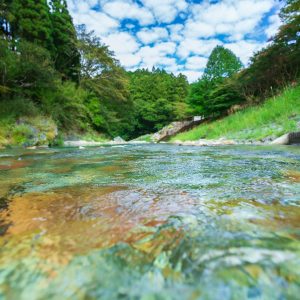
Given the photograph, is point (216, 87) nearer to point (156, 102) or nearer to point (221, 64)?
point (221, 64)

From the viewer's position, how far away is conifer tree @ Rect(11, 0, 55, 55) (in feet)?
48.9

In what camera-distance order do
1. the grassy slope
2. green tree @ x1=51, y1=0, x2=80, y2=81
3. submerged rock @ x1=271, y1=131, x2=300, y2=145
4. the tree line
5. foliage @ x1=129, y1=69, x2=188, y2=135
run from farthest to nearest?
foliage @ x1=129, y1=69, x2=188, y2=135, green tree @ x1=51, y1=0, x2=80, y2=81, the tree line, the grassy slope, submerged rock @ x1=271, y1=131, x2=300, y2=145

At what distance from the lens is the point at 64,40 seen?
63.0 feet

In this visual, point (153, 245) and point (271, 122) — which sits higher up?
point (271, 122)

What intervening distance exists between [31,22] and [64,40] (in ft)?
13.2

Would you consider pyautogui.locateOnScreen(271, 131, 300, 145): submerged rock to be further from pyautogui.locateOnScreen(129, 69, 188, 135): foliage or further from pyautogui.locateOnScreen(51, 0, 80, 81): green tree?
pyautogui.locateOnScreen(129, 69, 188, 135): foliage

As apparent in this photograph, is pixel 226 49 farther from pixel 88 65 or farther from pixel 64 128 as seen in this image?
pixel 64 128

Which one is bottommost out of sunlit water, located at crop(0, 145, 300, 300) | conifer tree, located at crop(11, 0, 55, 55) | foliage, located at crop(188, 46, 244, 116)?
sunlit water, located at crop(0, 145, 300, 300)

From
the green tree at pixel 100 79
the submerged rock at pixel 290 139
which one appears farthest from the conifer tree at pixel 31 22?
the submerged rock at pixel 290 139

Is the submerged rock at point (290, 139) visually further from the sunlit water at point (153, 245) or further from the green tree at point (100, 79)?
the green tree at point (100, 79)

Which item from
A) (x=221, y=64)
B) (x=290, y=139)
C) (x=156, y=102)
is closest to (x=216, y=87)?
(x=221, y=64)

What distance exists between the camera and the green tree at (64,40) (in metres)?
18.7

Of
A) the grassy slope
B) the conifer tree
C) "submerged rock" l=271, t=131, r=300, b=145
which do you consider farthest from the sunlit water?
the conifer tree

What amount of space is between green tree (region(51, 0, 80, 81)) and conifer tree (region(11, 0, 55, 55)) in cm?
203
